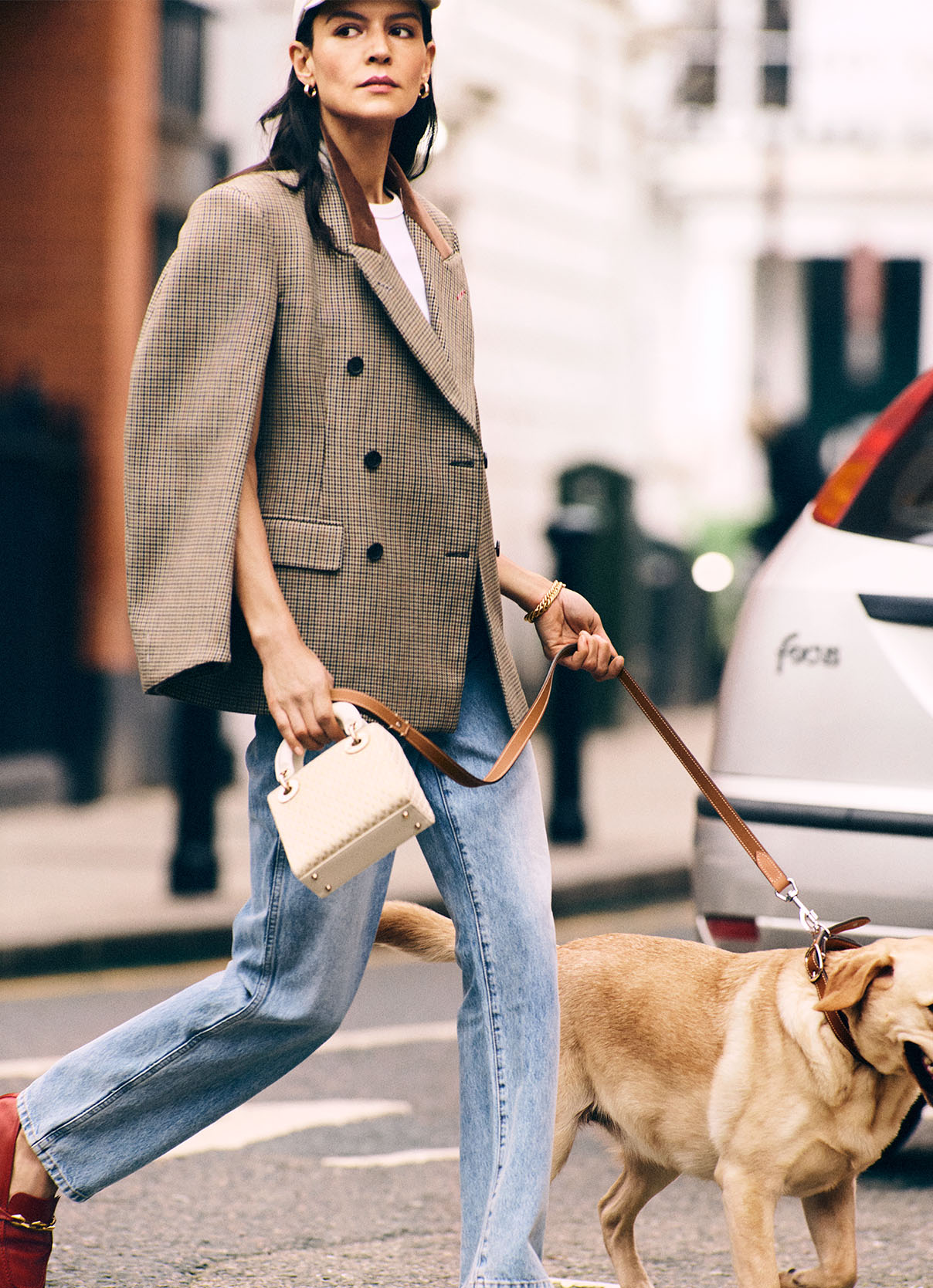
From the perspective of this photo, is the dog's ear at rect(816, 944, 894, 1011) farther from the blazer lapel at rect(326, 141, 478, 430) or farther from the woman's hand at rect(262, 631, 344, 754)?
the blazer lapel at rect(326, 141, 478, 430)

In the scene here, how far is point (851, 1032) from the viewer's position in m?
2.91

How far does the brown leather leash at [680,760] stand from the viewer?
2.70 metres

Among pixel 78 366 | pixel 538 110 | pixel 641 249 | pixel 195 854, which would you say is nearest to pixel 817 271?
pixel 641 249

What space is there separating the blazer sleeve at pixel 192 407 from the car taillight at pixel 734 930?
5.27 feet

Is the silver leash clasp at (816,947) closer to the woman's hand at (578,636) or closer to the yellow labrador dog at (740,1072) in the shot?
the yellow labrador dog at (740,1072)

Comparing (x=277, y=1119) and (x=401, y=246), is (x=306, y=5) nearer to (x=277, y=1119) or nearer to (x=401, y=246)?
(x=401, y=246)

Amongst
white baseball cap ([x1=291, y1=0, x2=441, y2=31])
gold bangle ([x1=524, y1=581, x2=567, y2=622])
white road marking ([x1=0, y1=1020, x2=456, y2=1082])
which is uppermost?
white baseball cap ([x1=291, y1=0, x2=441, y2=31])

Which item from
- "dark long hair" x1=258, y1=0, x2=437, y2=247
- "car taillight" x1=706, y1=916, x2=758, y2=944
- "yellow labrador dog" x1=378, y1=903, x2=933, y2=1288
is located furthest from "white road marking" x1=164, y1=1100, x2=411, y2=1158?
"dark long hair" x1=258, y1=0, x2=437, y2=247

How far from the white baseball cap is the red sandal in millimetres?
1622

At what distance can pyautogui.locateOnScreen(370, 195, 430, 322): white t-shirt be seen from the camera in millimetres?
2834

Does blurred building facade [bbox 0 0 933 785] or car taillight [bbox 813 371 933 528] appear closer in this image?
car taillight [bbox 813 371 933 528]

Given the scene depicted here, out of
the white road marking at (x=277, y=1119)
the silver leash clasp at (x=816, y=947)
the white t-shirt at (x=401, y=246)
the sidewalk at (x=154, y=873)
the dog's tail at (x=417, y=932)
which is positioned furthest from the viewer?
the sidewalk at (x=154, y=873)

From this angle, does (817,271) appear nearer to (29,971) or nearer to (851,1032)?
(29,971)

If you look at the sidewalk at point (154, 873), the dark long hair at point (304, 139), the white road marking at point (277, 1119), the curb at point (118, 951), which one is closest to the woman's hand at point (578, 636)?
the dark long hair at point (304, 139)
